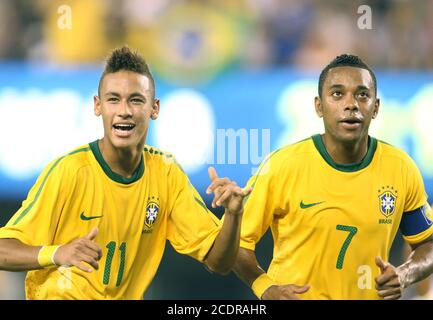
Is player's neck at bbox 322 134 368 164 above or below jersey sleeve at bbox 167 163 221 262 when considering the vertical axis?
above

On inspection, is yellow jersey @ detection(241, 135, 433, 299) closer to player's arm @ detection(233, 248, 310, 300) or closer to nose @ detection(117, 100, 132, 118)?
player's arm @ detection(233, 248, 310, 300)

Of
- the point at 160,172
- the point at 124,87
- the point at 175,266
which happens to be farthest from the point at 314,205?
the point at 175,266

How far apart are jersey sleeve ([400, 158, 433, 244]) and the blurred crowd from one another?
3.06 metres

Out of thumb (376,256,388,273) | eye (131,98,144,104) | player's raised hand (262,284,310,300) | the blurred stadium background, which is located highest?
the blurred stadium background

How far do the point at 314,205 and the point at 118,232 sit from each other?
1171 millimetres

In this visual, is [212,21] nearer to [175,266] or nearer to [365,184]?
[175,266]

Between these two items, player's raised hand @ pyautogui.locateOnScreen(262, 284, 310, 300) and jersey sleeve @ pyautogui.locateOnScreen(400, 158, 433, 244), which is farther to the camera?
jersey sleeve @ pyautogui.locateOnScreen(400, 158, 433, 244)

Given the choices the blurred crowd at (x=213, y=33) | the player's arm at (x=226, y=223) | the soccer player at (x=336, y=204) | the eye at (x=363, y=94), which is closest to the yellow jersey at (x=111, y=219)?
the player's arm at (x=226, y=223)

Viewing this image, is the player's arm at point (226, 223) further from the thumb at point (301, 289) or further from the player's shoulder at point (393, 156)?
the player's shoulder at point (393, 156)

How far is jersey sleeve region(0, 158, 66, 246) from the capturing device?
5.36 metres

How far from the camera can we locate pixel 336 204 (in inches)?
232

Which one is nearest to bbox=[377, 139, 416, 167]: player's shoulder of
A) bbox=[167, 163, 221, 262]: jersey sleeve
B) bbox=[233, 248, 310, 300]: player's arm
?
bbox=[233, 248, 310, 300]: player's arm

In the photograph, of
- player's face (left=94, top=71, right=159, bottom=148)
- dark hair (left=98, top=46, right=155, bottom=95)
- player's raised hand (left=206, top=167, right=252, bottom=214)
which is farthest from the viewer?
dark hair (left=98, top=46, right=155, bottom=95)

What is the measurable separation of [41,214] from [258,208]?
1.29m
